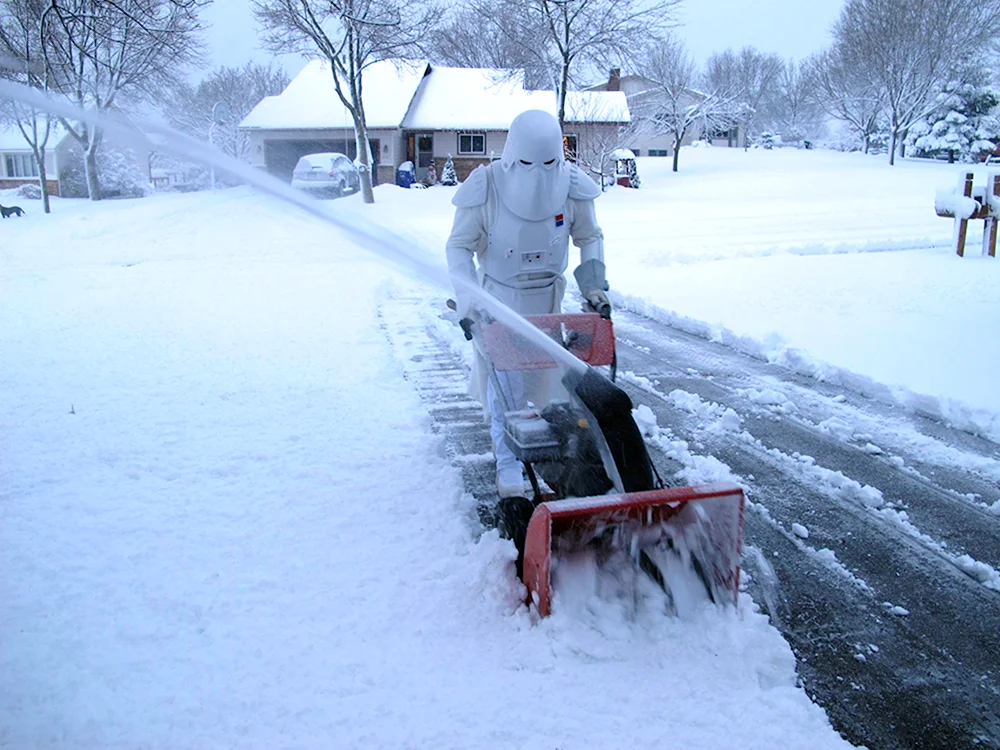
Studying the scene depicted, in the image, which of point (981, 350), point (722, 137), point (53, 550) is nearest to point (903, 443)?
point (981, 350)

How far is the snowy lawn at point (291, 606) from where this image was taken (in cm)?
262

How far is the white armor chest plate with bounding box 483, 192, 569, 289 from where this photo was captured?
169 inches

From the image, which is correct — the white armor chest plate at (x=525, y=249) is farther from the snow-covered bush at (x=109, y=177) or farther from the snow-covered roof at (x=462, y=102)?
the snow-covered bush at (x=109, y=177)

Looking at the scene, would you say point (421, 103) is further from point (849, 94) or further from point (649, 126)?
point (849, 94)

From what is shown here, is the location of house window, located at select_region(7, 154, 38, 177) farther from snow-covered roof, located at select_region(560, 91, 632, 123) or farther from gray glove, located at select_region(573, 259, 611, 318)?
gray glove, located at select_region(573, 259, 611, 318)

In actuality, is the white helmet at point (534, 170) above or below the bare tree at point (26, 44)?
below

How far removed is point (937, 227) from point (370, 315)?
46.7 ft

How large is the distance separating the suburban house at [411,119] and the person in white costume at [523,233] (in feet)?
98.7

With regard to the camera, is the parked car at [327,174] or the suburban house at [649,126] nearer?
the parked car at [327,174]

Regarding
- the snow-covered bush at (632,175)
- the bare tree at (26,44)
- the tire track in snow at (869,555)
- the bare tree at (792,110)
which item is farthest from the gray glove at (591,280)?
the bare tree at (792,110)

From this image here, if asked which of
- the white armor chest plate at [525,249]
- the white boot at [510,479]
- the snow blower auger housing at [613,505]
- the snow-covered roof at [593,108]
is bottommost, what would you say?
the white boot at [510,479]

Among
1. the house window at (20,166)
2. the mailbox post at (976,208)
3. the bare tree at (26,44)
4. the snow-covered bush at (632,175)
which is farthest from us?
the house window at (20,166)

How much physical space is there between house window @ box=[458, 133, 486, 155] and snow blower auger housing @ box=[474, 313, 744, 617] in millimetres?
34862

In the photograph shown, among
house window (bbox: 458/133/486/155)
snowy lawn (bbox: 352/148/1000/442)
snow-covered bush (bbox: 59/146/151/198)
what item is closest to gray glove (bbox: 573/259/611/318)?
snowy lawn (bbox: 352/148/1000/442)
